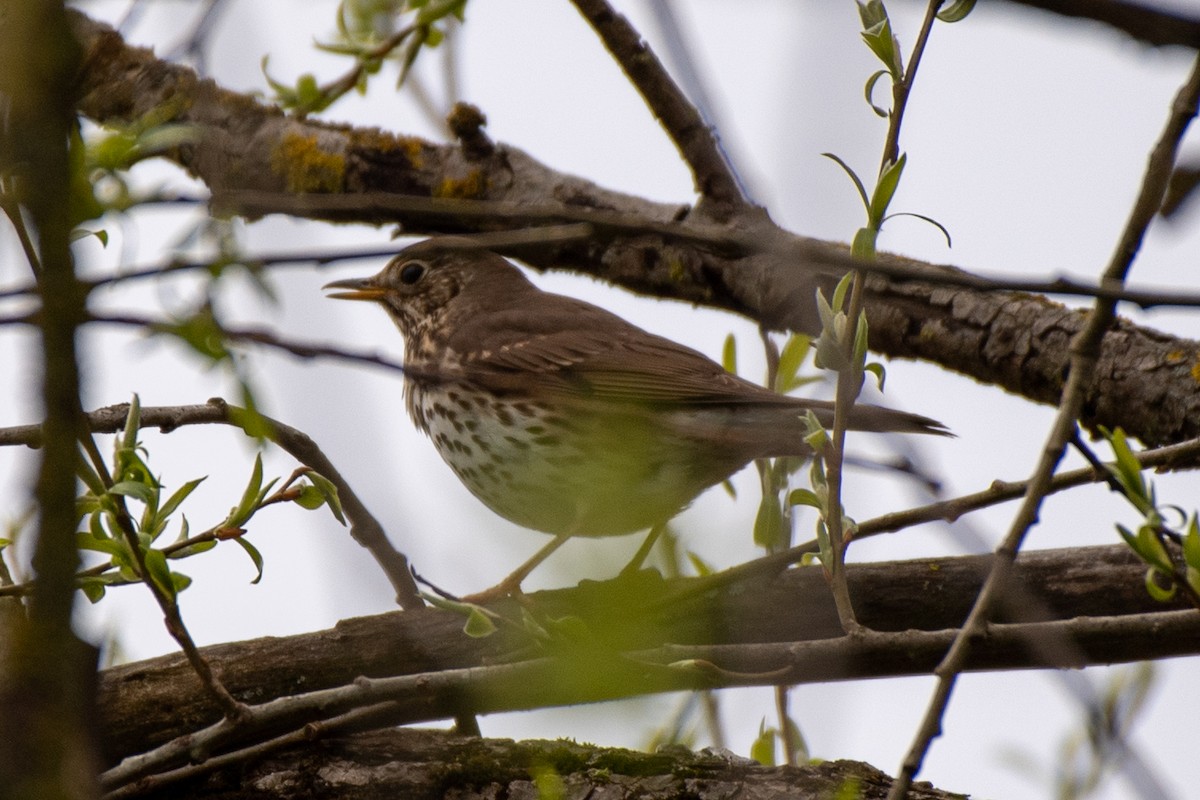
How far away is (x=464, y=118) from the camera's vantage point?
15.8 feet

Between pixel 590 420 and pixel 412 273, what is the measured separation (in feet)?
6.80

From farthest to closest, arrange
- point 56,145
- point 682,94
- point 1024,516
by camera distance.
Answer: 1. point 682,94
2. point 1024,516
3. point 56,145

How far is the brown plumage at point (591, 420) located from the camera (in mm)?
4402

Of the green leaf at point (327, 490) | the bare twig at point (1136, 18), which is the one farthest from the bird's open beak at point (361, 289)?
the bare twig at point (1136, 18)

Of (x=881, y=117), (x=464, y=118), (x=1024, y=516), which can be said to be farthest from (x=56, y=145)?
(x=464, y=118)

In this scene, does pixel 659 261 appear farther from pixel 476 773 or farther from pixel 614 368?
pixel 476 773

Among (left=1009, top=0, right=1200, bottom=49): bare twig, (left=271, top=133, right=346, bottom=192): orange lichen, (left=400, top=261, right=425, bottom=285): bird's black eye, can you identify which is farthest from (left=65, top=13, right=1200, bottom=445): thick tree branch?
(left=1009, top=0, right=1200, bottom=49): bare twig

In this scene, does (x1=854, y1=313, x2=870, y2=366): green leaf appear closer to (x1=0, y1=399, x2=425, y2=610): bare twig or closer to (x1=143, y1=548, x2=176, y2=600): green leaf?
(x1=0, y1=399, x2=425, y2=610): bare twig

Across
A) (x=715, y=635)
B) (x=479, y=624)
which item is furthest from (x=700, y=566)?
(x=479, y=624)

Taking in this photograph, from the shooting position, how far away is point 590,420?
4652 mm

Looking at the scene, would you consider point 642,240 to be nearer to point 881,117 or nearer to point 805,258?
point 881,117

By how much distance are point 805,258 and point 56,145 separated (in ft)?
2.90

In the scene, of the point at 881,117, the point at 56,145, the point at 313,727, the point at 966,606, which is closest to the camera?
the point at 56,145

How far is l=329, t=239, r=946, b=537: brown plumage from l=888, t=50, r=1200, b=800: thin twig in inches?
59.6
